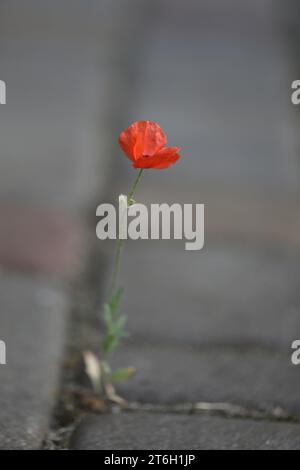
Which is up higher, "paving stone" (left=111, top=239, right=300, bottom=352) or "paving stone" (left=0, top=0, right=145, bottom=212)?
"paving stone" (left=0, top=0, right=145, bottom=212)

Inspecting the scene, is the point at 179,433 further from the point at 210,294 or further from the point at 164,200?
the point at 164,200

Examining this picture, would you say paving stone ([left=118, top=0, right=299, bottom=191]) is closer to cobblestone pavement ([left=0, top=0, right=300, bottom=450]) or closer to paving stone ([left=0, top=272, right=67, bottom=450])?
cobblestone pavement ([left=0, top=0, right=300, bottom=450])

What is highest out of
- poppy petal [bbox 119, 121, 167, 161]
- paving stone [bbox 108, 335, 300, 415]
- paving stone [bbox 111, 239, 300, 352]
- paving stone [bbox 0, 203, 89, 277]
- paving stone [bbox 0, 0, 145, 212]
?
paving stone [bbox 0, 0, 145, 212]

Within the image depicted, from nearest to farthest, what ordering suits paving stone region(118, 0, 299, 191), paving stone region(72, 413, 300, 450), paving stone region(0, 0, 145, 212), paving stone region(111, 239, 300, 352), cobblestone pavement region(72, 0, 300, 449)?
paving stone region(72, 413, 300, 450)
cobblestone pavement region(72, 0, 300, 449)
paving stone region(111, 239, 300, 352)
paving stone region(0, 0, 145, 212)
paving stone region(118, 0, 299, 191)

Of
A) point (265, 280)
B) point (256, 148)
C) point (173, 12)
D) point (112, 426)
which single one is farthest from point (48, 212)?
point (173, 12)

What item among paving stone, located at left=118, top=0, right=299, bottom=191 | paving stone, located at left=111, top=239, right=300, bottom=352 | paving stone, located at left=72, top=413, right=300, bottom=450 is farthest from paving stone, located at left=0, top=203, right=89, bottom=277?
paving stone, located at left=72, top=413, right=300, bottom=450

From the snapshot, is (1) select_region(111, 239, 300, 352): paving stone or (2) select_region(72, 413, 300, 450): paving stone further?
(1) select_region(111, 239, 300, 352): paving stone

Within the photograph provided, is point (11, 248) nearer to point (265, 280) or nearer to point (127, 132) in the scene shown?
point (265, 280)
